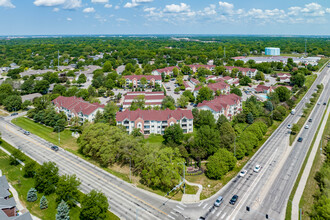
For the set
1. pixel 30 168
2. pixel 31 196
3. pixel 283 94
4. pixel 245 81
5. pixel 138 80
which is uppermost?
pixel 138 80

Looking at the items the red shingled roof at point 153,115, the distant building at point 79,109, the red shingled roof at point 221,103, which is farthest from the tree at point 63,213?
the red shingled roof at point 221,103

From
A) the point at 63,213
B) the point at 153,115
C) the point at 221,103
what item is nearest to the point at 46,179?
the point at 63,213

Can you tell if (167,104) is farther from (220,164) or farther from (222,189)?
(222,189)

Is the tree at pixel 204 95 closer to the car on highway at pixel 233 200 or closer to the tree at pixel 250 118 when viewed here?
the tree at pixel 250 118

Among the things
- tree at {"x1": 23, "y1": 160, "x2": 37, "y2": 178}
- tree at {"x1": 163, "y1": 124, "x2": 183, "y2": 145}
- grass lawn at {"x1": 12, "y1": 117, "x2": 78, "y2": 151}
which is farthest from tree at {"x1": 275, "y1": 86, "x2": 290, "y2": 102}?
tree at {"x1": 23, "y1": 160, "x2": 37, "y2": 178}

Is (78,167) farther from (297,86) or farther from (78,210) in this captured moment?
(297,86)

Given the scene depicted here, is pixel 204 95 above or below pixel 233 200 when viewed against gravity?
above

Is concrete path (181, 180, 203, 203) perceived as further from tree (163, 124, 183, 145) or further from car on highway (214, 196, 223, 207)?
tree (163, 124, 183, 145)
